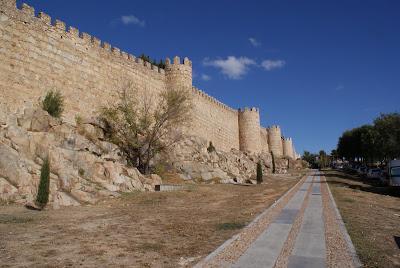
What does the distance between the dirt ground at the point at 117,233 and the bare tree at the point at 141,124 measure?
952 cm

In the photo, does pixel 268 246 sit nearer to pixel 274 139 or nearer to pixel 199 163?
pixel 199 163

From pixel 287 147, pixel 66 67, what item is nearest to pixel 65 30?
pixel 66 67

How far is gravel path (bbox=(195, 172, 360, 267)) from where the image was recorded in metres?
7.29

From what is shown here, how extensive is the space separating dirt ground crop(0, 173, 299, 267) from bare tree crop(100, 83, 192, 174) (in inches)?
375

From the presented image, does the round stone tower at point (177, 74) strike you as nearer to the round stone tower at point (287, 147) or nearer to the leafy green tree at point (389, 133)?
the leafy green tree at point (389, 133)

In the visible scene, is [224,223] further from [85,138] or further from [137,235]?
[85,138]

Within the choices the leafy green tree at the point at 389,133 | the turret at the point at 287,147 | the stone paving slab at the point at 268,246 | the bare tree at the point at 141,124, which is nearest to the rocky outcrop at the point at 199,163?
the bare tree at the point at 141,124

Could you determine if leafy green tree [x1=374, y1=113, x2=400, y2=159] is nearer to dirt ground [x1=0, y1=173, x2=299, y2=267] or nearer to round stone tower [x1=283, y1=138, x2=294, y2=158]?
dirt ground [x1=0, y1=173, x2=299, y2=267]

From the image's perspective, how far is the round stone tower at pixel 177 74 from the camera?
33.5m

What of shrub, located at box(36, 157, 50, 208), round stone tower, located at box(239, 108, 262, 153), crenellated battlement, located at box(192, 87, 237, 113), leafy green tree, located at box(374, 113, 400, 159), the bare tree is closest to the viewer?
shrub, located at box(36, 157, 50, 208)

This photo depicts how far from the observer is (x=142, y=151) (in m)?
27.1

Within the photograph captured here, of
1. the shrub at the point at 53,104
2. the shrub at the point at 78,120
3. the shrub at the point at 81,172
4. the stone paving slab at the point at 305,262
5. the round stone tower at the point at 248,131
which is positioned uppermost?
the round stone tower at the point at 248,131

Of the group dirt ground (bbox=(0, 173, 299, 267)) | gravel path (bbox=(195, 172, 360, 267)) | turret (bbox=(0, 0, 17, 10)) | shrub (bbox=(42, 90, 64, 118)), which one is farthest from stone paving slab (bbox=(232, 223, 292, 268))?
turret (bbox=(0, 0, 17, 10))

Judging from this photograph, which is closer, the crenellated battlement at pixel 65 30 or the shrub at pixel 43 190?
A: the shrub at pixel 43 190
